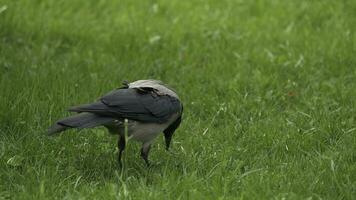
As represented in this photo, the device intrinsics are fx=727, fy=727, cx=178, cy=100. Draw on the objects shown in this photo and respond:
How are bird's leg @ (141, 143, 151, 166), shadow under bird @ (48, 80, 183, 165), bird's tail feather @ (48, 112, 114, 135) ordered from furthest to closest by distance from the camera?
bird's leg @ (141, 143, 151, 166), shadow under bird @ (48, 80, 183, 165), bird's tail feather @ (48, 112, 114, 135)

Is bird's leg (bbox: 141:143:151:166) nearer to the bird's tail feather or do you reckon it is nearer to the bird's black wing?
the bird's black wing

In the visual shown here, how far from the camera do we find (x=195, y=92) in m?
7.11

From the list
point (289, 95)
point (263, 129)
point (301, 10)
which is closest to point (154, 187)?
point (263, 129)

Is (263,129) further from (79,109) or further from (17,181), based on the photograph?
(17,181)

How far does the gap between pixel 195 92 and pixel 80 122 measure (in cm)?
223

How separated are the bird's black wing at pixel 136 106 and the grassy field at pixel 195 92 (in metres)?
0.38

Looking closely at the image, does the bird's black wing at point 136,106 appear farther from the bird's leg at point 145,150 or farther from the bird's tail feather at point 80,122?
the bird's leg at point 145,150

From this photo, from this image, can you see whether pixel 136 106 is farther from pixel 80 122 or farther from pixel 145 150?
pixel 80 122

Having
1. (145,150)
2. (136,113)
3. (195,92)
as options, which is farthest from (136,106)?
(195,92)

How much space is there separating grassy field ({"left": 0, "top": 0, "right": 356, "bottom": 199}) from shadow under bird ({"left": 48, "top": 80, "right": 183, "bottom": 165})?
A: 261 millimetres

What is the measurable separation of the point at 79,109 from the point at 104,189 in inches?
24.0

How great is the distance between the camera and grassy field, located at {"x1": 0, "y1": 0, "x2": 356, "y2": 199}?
5043 millimetres

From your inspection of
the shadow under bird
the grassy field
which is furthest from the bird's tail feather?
the grassy field

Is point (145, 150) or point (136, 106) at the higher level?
point (136, 106)
